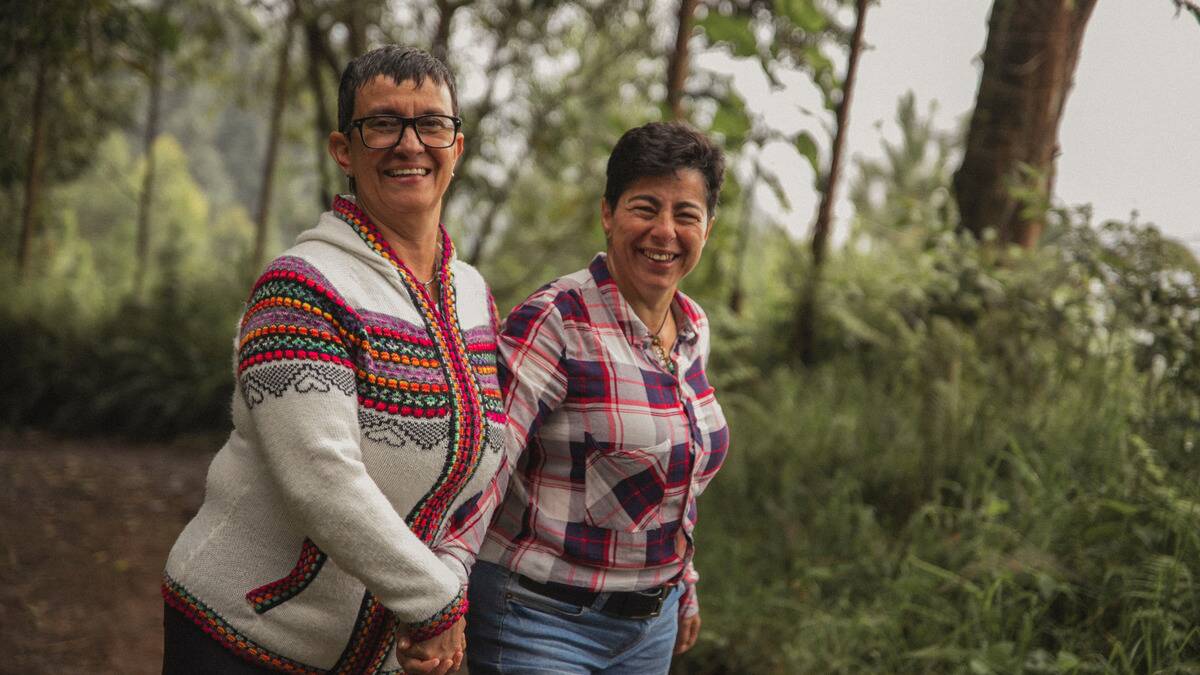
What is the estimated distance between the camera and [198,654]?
1532 millimetres

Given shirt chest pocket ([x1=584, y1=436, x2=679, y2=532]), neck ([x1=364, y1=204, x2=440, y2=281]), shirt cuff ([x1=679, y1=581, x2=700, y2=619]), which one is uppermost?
neck ([x1=364, y1=204, x2=440, y2=281])

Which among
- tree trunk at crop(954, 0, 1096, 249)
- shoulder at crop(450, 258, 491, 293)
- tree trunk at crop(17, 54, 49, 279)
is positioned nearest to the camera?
shoulder at crop(450, 258, 491, 293)

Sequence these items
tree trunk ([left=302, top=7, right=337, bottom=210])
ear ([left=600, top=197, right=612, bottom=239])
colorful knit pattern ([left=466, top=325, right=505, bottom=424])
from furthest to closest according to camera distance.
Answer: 1. tree trunk ([left=302, top=7, right=337, bottom=210])
2. ear ([left=600, top=197, right=612, bottom=239])
3. colorful knit pattern ([left=466, top=325, right=505, bottom=424])

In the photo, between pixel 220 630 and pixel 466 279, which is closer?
pixel 220 630

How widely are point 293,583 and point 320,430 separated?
0.30 meters

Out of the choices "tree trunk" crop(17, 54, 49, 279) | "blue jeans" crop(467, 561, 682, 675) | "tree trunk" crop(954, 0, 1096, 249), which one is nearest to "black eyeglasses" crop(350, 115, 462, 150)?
"blue jeans" crop(467, 561, 682, 675)

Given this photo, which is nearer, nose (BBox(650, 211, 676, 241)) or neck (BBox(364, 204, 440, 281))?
neck (BBox(364, 204, 440, 281))

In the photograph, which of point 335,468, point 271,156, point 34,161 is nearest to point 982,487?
point 335,468

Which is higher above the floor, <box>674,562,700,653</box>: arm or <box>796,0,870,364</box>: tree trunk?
<box>796,0,870,364</box>: tree trunk

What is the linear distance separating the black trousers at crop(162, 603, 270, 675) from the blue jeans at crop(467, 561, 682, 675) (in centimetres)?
53

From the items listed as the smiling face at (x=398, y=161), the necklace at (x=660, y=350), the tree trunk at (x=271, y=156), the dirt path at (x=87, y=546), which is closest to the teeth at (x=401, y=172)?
the smiling face at (x=398, y=161)

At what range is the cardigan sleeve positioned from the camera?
1400mm

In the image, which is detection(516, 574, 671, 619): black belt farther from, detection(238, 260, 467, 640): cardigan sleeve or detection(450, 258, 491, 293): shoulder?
detection(450, 258, 491, 293): shoulder

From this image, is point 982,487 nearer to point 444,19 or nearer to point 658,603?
point 658,603
